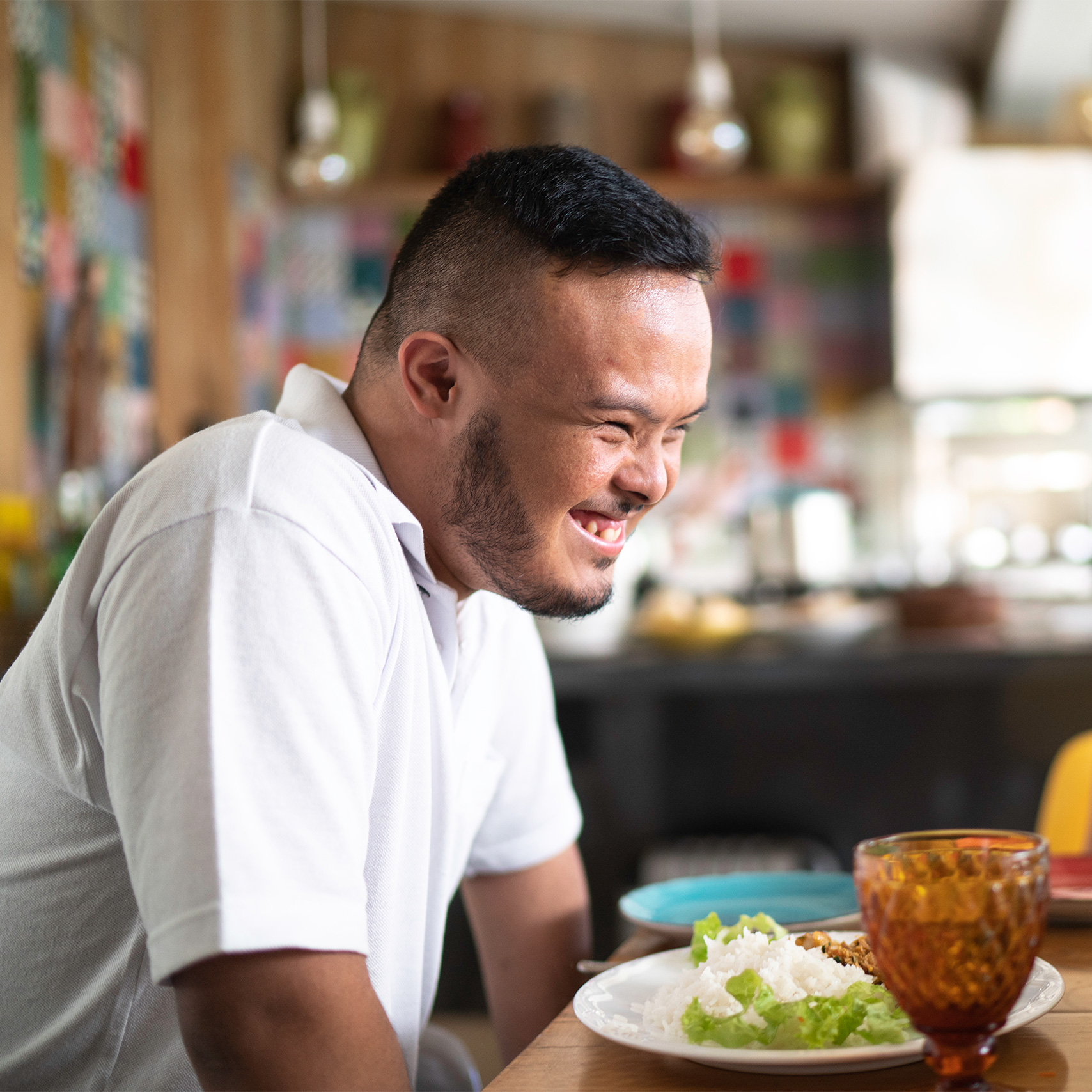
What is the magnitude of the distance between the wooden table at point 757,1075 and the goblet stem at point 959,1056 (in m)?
0.02

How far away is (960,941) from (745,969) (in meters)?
0.17

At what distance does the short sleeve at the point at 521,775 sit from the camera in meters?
1.18

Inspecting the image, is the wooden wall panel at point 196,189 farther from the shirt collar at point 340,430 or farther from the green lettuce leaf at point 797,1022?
the green lettuce leaf at point 797,1022

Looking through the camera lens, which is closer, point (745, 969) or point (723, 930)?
point (745, 969)

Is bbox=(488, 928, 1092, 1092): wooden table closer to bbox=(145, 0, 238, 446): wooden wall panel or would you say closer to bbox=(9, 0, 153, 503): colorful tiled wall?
bbox=(9, 0, 153, 503): colorful tiled wall

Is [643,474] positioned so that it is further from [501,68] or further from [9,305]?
[501,68]

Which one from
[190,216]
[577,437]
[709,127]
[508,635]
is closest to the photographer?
[577,437]

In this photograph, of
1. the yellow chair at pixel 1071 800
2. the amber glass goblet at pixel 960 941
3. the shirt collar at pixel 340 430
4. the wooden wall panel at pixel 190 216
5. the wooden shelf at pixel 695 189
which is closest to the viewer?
the amber glass goblet at pixel 960 941

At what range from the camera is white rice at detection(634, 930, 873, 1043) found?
2.33 feet

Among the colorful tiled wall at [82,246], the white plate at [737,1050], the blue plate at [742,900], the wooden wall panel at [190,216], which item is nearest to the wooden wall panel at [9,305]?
the colorful tiled wall at [82,246]

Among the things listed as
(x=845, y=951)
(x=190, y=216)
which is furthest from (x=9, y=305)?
(x=845, y=951)

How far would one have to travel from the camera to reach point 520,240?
94 cm

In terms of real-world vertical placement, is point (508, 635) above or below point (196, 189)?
below

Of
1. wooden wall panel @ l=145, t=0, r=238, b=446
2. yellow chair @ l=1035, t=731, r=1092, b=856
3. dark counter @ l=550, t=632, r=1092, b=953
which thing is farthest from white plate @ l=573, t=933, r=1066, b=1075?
wooden wall panel @ l=145, t=0, r=238, b=446
